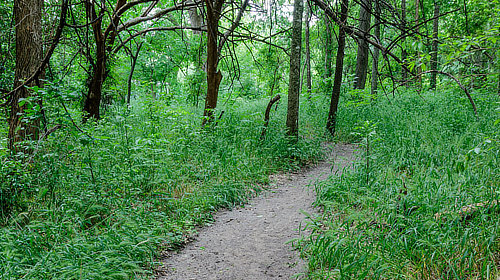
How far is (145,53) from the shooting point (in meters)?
12.9

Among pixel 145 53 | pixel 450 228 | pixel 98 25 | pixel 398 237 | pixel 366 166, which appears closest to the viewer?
pixel 450 228

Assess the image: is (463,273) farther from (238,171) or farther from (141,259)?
(238,171)

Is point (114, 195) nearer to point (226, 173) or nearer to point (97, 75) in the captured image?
point (226, 173)

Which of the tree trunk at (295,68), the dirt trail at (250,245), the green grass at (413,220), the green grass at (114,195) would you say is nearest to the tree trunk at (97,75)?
the green grass at (114,195)

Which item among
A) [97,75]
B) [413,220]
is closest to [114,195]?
[413,220]

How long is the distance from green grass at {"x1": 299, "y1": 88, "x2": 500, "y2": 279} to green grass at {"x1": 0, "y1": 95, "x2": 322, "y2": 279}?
69.0 inches

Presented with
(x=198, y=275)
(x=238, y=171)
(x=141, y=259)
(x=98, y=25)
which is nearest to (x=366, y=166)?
(x=238, y=171)

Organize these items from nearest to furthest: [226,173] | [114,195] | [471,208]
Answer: [471,208], [114,195], [226,173]

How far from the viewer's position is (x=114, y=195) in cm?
430

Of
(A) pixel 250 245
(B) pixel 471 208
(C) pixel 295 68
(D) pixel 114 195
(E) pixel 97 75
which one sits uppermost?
(C) pixel 295 68

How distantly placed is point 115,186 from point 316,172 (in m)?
4.29

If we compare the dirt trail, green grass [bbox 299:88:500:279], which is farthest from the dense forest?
the dirt trail

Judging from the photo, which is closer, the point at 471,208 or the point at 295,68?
Answer: the point at 471,208

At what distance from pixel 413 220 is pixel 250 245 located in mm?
1899
